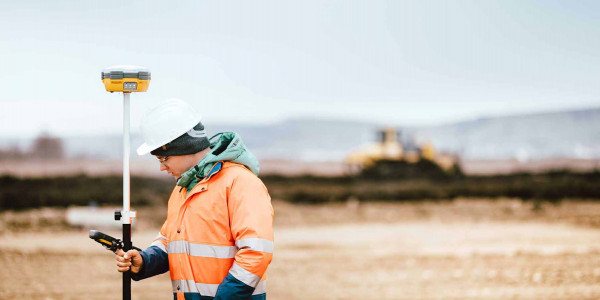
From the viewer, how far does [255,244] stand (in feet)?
7.54

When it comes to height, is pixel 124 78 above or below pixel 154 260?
above

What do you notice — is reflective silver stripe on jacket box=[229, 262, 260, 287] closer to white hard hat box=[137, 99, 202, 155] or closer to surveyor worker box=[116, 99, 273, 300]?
surveyor worker box=[116, 99, 273, 300]

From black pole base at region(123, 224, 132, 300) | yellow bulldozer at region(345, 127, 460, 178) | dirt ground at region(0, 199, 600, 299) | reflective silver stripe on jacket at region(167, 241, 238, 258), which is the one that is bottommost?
yellow bulldozer at region(345, 127, 460, 178)

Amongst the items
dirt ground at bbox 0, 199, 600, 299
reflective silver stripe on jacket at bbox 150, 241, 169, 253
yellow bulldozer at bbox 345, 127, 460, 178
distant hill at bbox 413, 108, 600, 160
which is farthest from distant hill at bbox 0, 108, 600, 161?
reflective silver stripe on jacket at bbox 150, 241, 169, 253

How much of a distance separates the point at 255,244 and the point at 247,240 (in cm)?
3

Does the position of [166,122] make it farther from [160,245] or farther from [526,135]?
[526,135]

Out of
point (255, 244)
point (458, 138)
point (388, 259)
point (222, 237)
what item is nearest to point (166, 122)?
point (222, 237)

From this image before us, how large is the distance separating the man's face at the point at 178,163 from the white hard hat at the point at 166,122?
8 centimetres

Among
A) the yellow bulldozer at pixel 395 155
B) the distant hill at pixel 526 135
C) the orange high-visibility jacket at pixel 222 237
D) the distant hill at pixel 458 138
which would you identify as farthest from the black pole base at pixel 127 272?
the distant hill at pixel 526 135

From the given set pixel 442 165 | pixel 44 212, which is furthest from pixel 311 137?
pixel 44 212

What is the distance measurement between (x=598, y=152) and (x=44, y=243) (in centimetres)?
9353

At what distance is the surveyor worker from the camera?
232 cm

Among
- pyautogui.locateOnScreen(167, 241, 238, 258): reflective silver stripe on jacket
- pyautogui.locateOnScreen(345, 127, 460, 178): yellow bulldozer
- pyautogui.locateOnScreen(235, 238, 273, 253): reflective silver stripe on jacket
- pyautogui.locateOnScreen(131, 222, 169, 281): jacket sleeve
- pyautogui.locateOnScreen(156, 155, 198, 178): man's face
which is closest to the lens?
pyautogui.locateOnScreen(235, 238, 273, 253): reflective silver stripe on jacket

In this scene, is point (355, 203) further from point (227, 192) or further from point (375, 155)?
point (227, 192)
